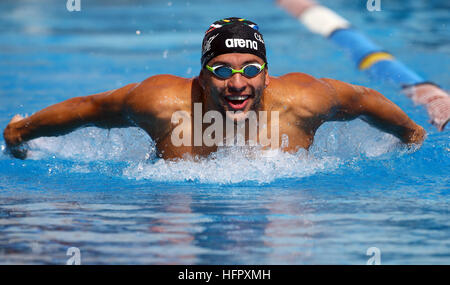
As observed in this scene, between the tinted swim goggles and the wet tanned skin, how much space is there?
0.03m

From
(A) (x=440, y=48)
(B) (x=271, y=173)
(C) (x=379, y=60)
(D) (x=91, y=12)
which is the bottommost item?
(B) (x=271, y=173)

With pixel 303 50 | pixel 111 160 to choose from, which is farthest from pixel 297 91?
pixel 303 50

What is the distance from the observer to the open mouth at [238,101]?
A: 388cm

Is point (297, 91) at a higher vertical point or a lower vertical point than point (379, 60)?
lower

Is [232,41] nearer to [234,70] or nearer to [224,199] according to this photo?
[234,70]

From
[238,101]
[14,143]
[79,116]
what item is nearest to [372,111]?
[238,101]

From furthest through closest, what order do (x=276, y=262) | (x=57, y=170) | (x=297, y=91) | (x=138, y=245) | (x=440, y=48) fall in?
(x=440, y=48), (x=57, y=170), (x=297, y=91), (x=138, y=245), (x=276, y=262)

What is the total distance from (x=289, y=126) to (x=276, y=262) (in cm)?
156

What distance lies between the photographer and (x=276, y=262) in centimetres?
271

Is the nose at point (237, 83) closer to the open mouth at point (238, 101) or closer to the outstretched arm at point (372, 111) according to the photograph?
the open mouth at point (238, 101)

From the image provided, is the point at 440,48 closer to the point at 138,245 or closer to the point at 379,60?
the point at 379,60

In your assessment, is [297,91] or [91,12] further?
[91,12]

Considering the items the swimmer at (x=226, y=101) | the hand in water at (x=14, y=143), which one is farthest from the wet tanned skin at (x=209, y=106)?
the hand in water at (x=14, y=143)

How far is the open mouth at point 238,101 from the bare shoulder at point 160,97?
292 millimetres
